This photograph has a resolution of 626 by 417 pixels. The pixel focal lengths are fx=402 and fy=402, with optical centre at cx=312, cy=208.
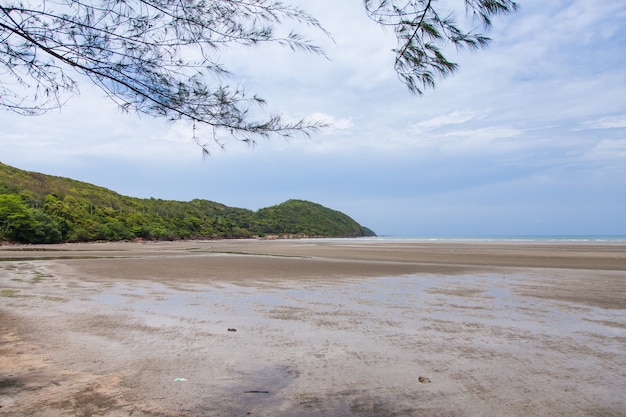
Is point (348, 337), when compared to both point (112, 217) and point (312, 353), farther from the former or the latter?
point (112, 217)

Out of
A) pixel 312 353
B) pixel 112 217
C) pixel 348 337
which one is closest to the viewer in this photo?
pixel 312 353

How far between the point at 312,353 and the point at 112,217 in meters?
64.9

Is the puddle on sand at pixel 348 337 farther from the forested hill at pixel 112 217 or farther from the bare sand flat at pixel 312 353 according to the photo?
the forested hill at pixel 112 217

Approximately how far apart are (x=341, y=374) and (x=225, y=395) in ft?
3.64

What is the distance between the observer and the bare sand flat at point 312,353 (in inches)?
126

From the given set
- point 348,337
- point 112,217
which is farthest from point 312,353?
point 112,217

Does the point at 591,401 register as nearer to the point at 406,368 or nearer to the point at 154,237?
the point at 406,368

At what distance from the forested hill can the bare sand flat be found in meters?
39.5

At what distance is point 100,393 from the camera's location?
3309 mm

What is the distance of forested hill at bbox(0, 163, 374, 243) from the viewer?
135 feet

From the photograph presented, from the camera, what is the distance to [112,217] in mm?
61625

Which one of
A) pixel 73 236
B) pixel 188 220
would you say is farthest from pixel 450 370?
pixel 188 220

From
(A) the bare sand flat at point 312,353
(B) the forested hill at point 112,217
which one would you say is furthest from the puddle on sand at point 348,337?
(B) the forested hill at point 112,217

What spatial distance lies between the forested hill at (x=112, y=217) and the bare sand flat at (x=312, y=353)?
130ft
